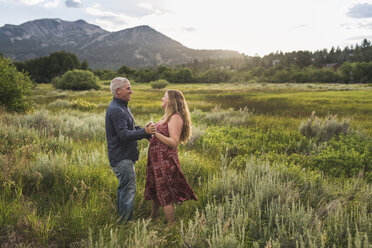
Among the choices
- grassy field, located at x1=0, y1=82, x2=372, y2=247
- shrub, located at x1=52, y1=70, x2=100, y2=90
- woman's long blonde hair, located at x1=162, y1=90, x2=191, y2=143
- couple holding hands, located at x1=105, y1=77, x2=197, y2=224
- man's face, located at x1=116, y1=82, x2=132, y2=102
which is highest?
shrub, located at x1=52, y1=70, x2=100, y2=90

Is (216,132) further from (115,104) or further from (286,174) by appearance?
(115,104)

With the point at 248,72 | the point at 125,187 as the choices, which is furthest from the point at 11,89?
the point at 248,72

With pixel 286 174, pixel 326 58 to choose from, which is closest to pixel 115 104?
pixel 286 174

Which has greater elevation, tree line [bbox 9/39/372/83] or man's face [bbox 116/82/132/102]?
tree line [bbox 9/39/372/83]

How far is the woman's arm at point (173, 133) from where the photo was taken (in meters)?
3.23

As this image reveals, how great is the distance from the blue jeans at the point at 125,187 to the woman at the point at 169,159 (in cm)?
31

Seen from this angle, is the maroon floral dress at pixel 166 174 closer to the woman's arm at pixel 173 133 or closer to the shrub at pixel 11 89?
the woman's arm at pixel 173 133

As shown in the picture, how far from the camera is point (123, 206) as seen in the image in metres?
3.26

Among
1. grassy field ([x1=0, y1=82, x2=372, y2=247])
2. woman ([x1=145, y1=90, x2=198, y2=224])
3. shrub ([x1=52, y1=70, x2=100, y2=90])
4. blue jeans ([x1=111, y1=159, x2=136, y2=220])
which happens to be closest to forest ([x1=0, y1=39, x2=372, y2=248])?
grassy field ([x1=0, y1=82, x2=372, y2=247])

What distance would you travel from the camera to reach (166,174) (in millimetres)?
3328

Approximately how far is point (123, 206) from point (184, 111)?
1.63 m

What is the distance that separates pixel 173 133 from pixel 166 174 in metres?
0.61

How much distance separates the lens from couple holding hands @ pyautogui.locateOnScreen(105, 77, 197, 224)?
3.24 meters

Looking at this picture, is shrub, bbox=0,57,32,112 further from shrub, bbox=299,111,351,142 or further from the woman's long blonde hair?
shrub, bbox=299,111,351,142
